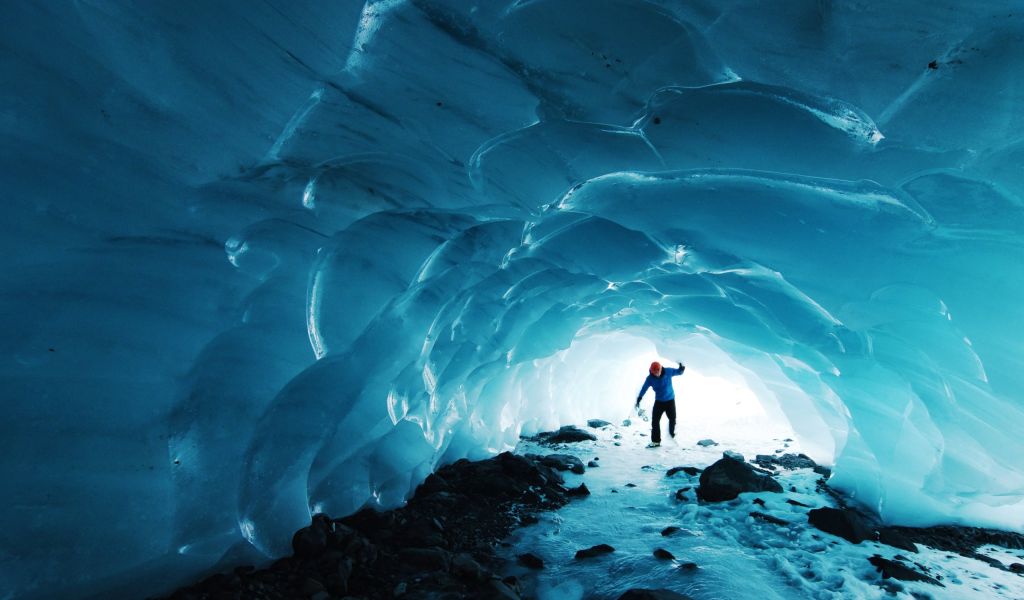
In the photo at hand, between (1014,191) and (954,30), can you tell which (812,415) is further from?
(954,30)

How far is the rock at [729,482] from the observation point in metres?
6.56

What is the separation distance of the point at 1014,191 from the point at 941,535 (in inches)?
170

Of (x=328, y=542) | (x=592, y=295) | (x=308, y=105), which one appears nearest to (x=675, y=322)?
(x=592, y=295)

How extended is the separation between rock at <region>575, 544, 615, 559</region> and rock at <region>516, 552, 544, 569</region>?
16.0 inches

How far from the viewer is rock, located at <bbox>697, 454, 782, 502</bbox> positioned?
656 cm

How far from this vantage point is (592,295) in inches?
352

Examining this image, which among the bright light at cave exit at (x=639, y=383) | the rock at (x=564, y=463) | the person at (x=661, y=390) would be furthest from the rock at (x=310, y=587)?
the bright light at cave exit at (x=639, y=383)

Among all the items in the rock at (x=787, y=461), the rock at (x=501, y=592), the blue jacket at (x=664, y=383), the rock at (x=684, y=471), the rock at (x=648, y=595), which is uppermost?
the blue jacket at (x=664, y=383)

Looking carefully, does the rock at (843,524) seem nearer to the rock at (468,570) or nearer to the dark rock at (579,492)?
the dark rock at (579,492)

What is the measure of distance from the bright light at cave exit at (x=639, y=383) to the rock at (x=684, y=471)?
183 inches

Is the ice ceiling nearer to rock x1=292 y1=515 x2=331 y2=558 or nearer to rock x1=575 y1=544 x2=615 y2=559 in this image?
rock x1=292 y1=515 x2=331 y2=558

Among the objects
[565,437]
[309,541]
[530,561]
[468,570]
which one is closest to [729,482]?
[530,561]

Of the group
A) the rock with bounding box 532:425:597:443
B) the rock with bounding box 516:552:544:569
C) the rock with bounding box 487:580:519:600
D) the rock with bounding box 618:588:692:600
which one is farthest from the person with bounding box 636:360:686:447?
the rock with bounding box 487:580:519:600

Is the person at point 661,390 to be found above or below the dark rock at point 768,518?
above
